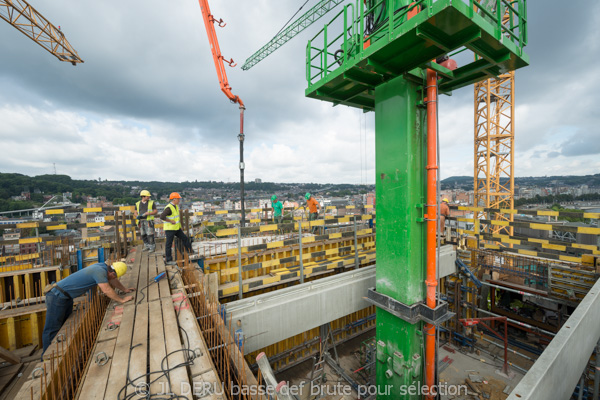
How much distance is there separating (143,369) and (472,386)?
794 cm

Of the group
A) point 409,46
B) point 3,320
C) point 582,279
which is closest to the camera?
point 409,46

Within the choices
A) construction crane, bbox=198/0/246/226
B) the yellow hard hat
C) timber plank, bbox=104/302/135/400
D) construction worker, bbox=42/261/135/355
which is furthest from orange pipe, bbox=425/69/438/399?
construction crane, bbox=198/0/246/226

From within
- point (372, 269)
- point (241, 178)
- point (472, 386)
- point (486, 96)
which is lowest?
point (472, 386)

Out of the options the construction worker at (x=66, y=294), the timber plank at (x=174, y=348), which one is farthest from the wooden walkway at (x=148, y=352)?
the construction worker at (x=66, y=294)

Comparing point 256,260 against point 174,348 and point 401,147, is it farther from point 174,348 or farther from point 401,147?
point 401,147

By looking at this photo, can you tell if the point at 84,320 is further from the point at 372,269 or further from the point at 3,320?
the point at 372,269

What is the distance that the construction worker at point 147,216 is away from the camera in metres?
7.28

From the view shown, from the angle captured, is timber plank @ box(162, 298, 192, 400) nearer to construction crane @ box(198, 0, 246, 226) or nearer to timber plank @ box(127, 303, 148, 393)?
timber plank @ box(127, 303, 148, 393)

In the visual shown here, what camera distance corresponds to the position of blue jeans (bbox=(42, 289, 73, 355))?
401cm

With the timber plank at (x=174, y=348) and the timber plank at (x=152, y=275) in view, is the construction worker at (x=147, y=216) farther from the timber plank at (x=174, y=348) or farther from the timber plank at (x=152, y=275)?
the timber plank at (x=174, y=348)

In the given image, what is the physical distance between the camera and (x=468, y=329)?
798cm

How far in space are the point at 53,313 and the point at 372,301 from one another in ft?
19.1

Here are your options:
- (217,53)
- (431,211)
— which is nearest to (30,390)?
(431,211)

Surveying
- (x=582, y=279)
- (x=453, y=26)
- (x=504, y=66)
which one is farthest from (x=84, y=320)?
(x=582, y=279)
